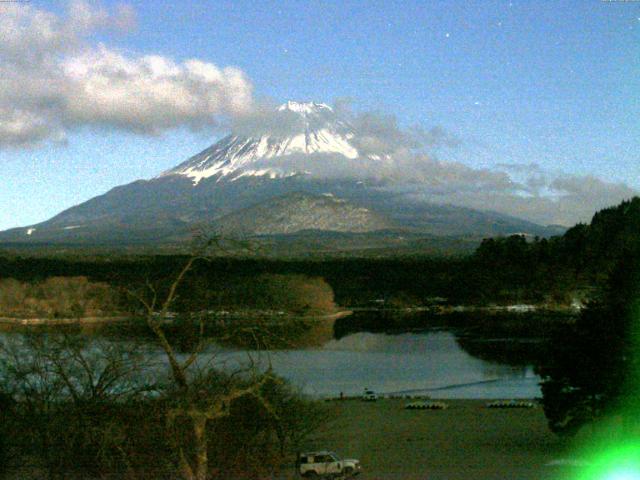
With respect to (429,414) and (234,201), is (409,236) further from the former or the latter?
(429,414)

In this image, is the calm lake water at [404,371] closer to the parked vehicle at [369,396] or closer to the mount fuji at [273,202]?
the parked vehicle at [369,396]

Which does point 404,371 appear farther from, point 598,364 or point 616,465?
point 616,465

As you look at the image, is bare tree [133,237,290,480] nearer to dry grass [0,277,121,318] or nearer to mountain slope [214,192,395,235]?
dry grass [0,277,121,318]

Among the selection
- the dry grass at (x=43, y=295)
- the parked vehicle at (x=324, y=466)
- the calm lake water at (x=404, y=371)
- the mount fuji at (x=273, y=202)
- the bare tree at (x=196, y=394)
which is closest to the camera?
the bare tree at (x=196, y=394)

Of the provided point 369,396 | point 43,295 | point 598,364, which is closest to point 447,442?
point 598,364

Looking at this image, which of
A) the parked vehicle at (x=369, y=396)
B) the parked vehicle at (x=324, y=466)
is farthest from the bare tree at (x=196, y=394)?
the parked vehicle at (x=369, y=396)

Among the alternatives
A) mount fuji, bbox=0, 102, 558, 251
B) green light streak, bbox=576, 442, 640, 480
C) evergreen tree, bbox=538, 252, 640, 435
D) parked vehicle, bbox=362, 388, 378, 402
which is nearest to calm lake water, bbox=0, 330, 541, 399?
parked vehicle, bbox=362, 388, 378, 402
